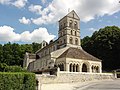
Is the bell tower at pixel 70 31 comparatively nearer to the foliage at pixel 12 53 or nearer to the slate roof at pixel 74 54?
the slate roof at pixel 74 54

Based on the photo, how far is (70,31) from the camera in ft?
197

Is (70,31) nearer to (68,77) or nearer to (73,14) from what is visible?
(73,14)

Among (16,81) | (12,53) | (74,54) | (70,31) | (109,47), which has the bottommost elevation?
(16,81)

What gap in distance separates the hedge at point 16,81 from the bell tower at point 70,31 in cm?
3050

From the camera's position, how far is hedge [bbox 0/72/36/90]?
25.9 meters

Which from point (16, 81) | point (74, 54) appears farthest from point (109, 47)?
point (16, 81)

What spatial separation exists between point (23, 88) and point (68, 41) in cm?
3246

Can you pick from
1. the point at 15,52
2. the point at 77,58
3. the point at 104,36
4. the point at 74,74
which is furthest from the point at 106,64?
the point at 15,52

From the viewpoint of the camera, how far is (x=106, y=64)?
69.4 meters

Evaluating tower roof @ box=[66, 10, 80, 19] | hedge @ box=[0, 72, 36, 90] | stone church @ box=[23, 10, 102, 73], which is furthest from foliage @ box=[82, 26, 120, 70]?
hedge @ box=[0, 72, 36, 90]

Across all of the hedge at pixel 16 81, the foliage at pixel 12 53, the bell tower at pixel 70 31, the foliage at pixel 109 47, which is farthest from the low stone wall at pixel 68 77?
the foliage at pixel 12 53

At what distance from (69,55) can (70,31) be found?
11.5m

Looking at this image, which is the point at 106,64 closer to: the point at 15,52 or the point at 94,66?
the point at 94,66

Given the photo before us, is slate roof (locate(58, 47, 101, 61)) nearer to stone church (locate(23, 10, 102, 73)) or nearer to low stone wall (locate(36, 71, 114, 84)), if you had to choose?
stone church (locate(23, 10, 102, 73))
